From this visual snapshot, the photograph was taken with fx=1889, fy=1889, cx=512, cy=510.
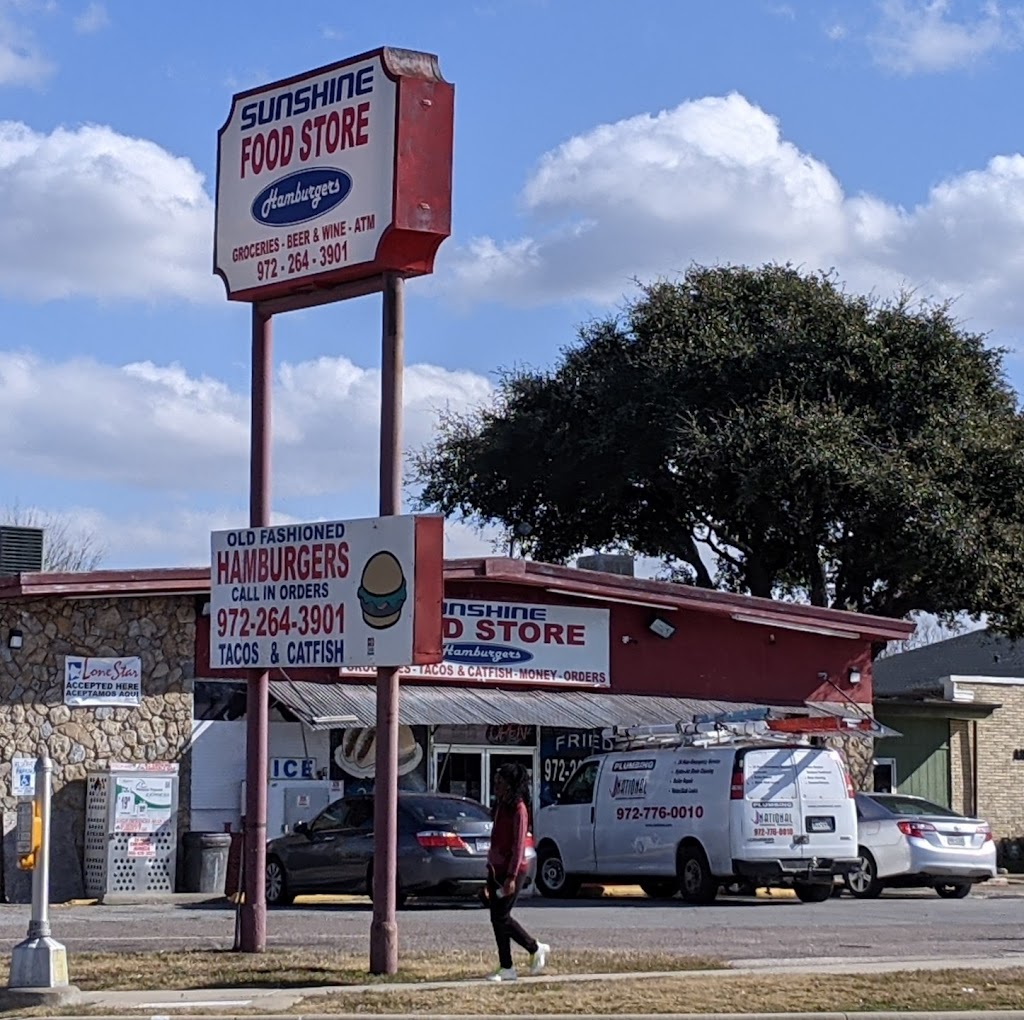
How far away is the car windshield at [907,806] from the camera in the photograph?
25.8m

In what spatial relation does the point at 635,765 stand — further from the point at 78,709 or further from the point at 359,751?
the point at 78,709

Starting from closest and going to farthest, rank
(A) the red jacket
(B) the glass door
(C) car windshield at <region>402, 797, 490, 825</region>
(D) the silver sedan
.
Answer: (A) the red jacket
(C) car windshield at <region>402, 797, 490, 825</region>
(D) the silver sedan
(B) the glass door

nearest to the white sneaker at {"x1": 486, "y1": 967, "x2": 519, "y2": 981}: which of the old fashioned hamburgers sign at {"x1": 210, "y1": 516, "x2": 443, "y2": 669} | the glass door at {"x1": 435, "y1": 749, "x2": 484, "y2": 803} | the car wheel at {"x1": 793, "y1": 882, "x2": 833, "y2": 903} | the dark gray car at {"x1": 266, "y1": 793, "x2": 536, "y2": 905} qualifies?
the old fashioned hamburgers sign at {"x1": 210, "y1": 516, "x2": 443, "y2": 669}

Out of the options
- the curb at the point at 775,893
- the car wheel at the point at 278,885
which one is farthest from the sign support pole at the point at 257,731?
the curb at the point at 775,893

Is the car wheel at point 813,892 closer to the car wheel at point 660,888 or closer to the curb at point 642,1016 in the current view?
the car wheel at point 660,888

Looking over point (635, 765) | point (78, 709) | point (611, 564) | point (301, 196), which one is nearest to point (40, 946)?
point (301, 196)

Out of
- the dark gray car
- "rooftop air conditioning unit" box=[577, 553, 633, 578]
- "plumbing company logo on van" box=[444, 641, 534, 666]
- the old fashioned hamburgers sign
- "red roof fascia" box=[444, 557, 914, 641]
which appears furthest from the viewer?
"rooftop air conditioning unit" box=[577, 553, 633, 578]

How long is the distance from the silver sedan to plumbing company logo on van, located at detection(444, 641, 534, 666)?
20.8ft

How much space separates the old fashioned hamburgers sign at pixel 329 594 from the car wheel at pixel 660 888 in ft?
33.3

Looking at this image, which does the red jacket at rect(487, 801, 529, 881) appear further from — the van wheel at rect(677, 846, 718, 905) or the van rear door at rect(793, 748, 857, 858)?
the van rear door at rect(793, 748, 857, 858)

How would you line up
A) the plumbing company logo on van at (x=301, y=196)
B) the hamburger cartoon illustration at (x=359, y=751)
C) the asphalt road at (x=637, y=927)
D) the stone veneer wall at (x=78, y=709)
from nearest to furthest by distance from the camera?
the plumbing company logo on van at (x=301, y=196)
the asphalt road at (x=637, y=927)
the stone veneer wall at (x=78, y=709)
the hamburger cartoon illustration at (x=359, y=751)

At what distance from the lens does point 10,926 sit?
2005cm

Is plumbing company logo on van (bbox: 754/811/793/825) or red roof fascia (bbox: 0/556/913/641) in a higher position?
red roof fascia (bbox: 0/556/913/641)

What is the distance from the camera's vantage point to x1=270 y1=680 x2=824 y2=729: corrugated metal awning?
27.1 metres
